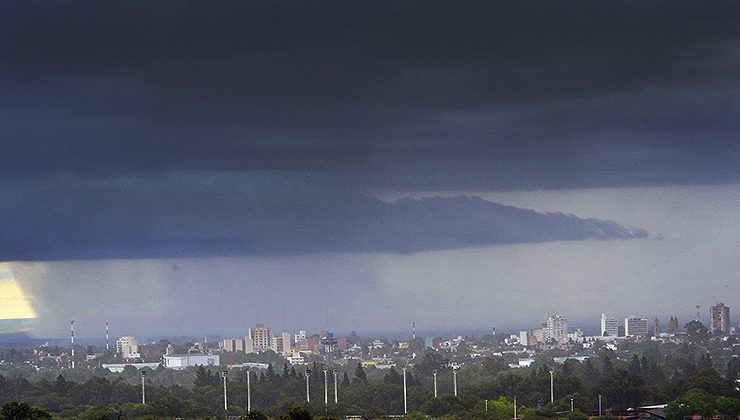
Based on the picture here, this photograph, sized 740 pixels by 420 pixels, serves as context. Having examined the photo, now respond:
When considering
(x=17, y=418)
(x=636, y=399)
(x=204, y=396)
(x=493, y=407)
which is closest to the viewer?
(x=17, y=418)

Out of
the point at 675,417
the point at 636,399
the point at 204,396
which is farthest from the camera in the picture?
the point at 204,396

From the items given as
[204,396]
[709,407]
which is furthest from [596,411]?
[204,396]

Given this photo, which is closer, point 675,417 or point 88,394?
point 675,417

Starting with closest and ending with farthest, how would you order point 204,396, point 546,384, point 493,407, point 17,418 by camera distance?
1. point 17,418
2. point 493,407
3. point 546,384
4. point 204,396

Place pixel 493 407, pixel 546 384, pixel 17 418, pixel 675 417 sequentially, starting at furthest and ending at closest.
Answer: pixel 546 384, pixel 493 407, pixel 675 417, pixel 17 418

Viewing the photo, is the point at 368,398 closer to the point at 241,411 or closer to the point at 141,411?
the point at 241,411

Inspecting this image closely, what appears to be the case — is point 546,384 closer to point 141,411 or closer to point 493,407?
point 493,407

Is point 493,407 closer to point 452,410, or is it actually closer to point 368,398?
point 452,410

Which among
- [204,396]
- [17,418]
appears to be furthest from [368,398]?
[17,418]

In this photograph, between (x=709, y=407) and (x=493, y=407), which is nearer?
(x=709, y=407)
